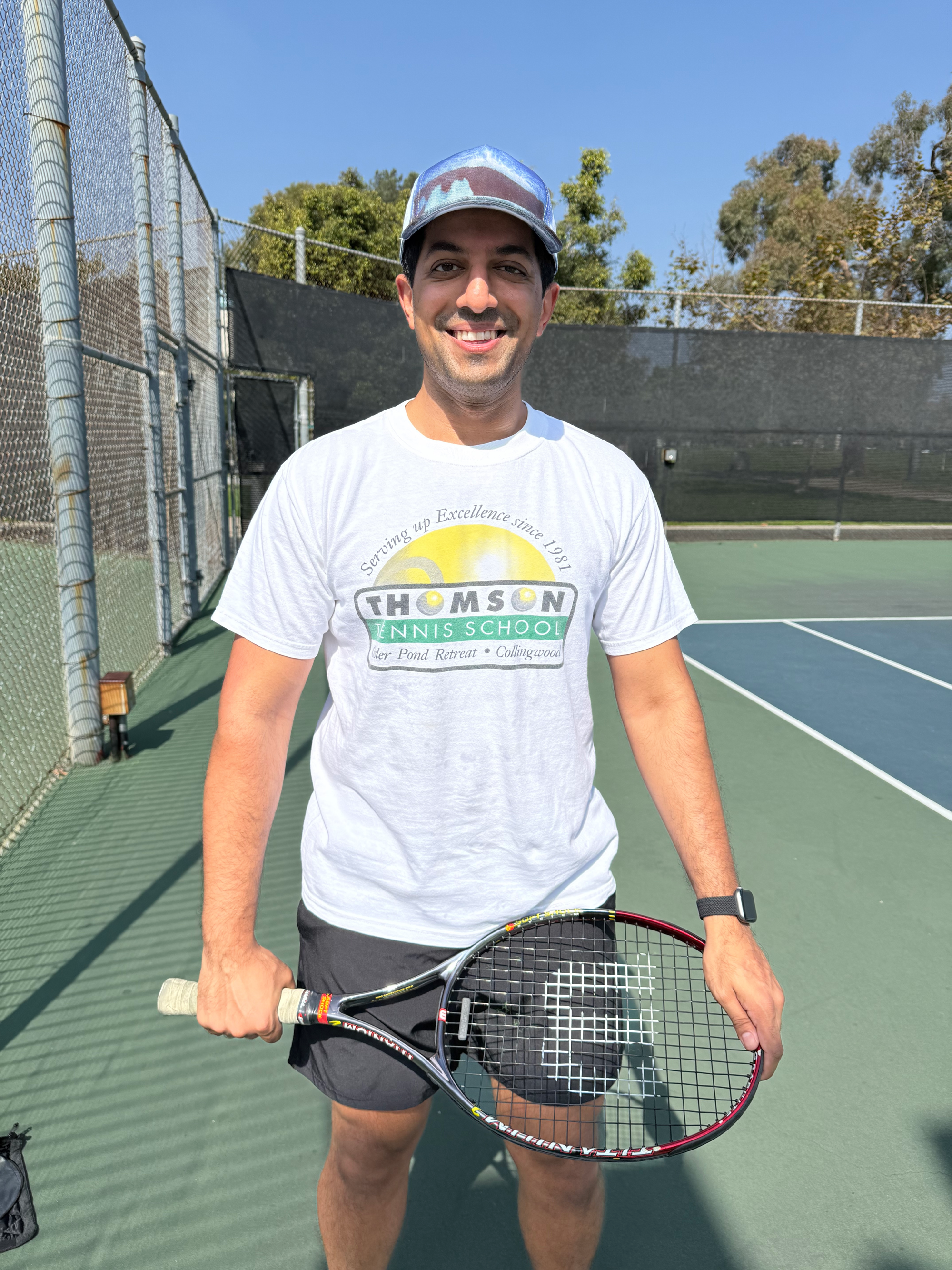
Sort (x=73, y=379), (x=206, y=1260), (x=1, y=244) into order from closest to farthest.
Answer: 1. (x=206, y=1260)
2. (x=1, y=244)
3. (x=73, y=379)

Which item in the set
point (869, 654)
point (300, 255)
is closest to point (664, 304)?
Result: point (300, 255)

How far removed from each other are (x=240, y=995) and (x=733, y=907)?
→ 75cm

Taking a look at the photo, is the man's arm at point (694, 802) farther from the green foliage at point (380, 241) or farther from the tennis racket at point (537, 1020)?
the green foliage at point (380, 241)

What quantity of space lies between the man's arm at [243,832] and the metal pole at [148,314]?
476cm

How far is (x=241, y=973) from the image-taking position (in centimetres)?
126

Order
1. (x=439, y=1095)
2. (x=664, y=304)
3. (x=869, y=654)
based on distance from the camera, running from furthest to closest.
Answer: (x=664, y=304) < (x=869, y=654) < (x=439, y=1095)

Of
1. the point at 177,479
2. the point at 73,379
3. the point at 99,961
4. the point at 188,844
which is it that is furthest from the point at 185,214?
the point at 99,961

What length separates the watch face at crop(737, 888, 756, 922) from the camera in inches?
53.2

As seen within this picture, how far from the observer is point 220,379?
9406 millimetres

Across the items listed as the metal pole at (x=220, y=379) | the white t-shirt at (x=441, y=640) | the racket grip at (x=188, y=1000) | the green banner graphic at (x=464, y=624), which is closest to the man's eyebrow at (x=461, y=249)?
A: the white t-shirt at (x=441, y=640)

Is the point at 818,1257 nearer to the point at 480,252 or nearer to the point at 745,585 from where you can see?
the point at 480,252

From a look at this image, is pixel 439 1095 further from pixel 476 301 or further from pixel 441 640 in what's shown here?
pixel 476 301

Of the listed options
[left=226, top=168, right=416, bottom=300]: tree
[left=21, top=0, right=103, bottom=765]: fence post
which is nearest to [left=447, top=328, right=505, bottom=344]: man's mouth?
[left=21, top=0, right=103, bottom=765]: fence post

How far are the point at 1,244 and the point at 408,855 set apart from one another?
3195mm
